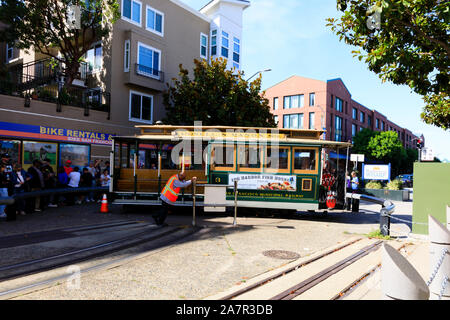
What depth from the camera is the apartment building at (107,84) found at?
1606 centimetres

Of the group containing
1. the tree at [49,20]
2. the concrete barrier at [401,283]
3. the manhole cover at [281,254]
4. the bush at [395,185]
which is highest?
the tree at [49,20]

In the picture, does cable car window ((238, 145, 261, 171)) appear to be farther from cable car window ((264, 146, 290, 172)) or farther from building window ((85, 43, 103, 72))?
A: building window ((85, 43, 103, 72))

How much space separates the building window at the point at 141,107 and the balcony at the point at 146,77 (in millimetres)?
862

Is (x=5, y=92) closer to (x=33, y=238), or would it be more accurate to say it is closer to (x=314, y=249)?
(x=33, y=238)

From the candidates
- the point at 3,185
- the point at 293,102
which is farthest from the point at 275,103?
the point at 3,185

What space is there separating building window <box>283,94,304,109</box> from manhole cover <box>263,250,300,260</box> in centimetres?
4072

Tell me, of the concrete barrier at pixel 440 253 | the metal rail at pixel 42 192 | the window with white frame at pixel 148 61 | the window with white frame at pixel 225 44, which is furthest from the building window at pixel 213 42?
the concrete barrier at pixel 440 253

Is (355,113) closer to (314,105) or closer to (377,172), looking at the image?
(314,105)

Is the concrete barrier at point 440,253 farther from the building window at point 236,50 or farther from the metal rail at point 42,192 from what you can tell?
the building window at point 236,50

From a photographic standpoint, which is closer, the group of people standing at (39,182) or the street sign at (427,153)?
the group of people standing at (39,182)

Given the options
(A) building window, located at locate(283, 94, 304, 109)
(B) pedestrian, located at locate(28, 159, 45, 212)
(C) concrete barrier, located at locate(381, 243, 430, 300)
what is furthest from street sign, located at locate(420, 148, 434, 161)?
(A) building window, located at locate(283, 94, 304, 109)

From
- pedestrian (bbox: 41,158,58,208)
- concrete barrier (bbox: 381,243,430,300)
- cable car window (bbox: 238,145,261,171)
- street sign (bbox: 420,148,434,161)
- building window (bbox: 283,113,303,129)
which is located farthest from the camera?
building window (bbox: 283,113,303,129)

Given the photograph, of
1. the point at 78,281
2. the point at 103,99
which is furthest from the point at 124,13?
the point at 78,281

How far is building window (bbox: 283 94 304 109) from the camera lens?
150 feet
